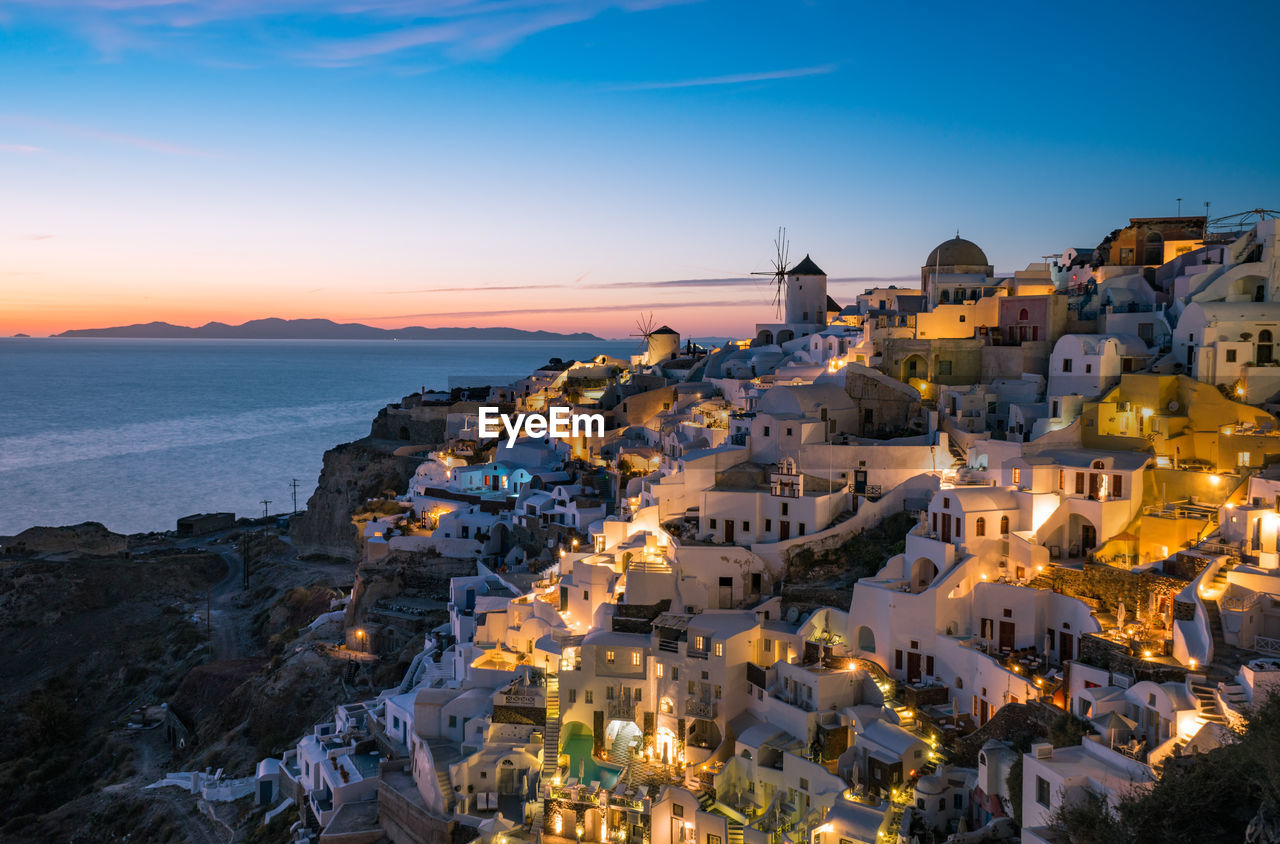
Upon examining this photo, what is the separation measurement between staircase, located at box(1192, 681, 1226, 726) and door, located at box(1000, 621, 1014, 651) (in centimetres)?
507

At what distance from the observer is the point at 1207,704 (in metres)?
15.5

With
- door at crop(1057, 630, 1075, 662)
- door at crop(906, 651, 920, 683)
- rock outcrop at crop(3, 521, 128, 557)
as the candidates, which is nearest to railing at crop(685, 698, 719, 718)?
door at crop(906, 651, 920, 683)

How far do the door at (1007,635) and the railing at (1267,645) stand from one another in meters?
4.72

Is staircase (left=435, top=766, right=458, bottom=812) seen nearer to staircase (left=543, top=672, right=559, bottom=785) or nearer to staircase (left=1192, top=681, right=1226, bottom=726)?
staircase (left=543, top=672, right=559, bottom=785)

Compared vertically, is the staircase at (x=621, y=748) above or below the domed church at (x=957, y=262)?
below

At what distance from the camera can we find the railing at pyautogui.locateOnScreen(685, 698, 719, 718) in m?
22.5

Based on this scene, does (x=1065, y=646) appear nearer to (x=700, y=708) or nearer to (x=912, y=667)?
(x=912, y=667)

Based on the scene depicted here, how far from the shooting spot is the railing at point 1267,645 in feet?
56.1

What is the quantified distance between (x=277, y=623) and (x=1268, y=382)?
1469 inches

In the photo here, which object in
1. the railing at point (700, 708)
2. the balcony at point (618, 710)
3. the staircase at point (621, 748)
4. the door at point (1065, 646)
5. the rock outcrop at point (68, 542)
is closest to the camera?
the door at point (1065, 646)

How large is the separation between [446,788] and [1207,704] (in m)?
16.0

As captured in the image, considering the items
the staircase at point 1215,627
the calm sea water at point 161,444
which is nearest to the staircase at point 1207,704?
the staircase at point 1215,627

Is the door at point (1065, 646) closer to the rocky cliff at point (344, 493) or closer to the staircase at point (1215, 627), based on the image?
the staircase at point (1215, 627)

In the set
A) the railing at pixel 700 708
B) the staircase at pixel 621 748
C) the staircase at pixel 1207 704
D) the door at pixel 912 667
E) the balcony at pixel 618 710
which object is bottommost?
the staircase at pixel 621 748
